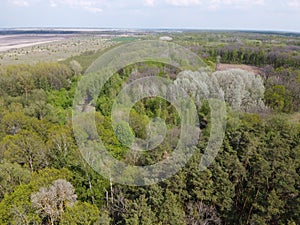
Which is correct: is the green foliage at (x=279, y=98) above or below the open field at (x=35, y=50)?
below

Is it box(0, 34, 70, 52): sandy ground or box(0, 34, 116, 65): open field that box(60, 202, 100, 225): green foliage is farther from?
box(0, 34, 70, 52): sandy ground

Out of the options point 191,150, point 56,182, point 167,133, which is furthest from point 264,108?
point 56,182

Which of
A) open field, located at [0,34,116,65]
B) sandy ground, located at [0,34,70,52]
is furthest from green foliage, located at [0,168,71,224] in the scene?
sandy ground, located at [0,34,70,52]

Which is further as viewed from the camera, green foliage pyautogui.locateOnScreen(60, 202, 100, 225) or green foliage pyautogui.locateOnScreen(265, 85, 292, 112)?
green foliage pyautogui.locateOnScreen(265, 85, 292, 112)

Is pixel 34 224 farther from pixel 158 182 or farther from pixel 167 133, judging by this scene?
pixel 167 133

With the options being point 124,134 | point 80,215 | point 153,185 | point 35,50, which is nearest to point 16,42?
point 35,50

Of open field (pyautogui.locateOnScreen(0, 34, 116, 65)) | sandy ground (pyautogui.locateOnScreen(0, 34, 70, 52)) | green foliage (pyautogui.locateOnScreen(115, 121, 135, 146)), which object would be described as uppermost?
sandy ground (pyautogui.locateOnScreen(0, 34, 70, 52))

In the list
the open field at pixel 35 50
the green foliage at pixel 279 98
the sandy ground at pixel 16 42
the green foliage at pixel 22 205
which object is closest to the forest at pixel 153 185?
the green foliage at pixel 22 205

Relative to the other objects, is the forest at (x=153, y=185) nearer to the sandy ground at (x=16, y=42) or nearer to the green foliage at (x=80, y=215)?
the green foliage at (x=80, y=215)

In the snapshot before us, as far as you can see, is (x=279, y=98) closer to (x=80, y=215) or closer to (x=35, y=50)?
(x=80, y=215)

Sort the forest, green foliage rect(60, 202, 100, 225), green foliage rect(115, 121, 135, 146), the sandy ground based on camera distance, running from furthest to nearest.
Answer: the sandy ground
green foliage rect(115, 121, 135, 146)
the forest
green foliage rect(60, 202, 100, 225)

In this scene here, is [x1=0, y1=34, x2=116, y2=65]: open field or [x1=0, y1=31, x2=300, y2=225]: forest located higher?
[x1=0, y1=34, x2=116, y2=65]: open field
